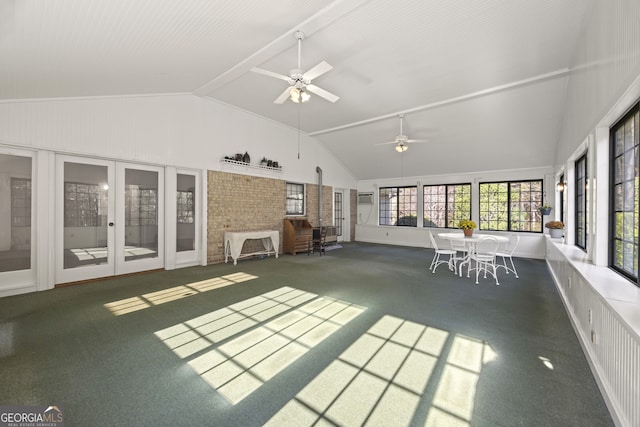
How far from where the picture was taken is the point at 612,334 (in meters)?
1.69

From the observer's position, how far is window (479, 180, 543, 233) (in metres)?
7.36

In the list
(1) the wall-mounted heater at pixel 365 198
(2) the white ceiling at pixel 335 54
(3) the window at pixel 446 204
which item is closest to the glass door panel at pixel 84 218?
(2) the white ceiling at pixel 335 54

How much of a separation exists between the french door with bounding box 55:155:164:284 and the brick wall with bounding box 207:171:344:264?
102cm

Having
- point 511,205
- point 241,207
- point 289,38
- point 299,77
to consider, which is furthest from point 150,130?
point 511,205

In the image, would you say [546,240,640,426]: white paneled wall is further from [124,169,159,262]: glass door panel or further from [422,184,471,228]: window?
[124,169,159,262]: glass door panel

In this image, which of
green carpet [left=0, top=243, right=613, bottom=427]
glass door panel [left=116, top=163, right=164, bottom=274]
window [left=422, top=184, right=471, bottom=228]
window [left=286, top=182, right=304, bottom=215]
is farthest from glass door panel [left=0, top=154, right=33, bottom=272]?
window [left=422, top=184, right=471, bottom=228]

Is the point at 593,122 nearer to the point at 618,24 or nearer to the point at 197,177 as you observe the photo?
the point at 618,24

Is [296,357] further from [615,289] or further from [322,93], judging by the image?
[322,93]

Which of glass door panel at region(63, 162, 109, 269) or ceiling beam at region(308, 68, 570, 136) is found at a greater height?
ceiling beam at region(308, 68, 570, 136)

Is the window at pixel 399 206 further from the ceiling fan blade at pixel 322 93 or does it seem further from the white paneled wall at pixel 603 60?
the ceiling fan blade at pixel 322 93

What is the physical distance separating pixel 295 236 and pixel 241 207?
5.66 ft

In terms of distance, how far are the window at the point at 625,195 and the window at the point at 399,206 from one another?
272 inches

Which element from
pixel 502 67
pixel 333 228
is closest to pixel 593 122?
pixel 502 67

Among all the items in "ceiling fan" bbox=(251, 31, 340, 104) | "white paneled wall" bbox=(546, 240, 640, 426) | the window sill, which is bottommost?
"white paneled wall" bbox=(546, 240, 640, 426)
